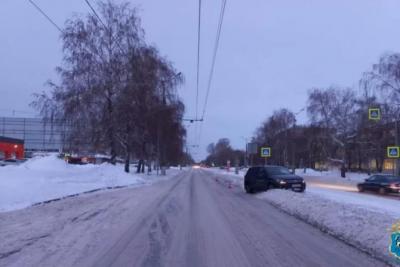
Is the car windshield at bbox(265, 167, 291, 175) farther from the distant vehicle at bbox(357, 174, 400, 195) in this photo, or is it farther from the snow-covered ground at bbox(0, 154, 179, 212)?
the snow-covered ground at bbox(0, 154, 179, 212)

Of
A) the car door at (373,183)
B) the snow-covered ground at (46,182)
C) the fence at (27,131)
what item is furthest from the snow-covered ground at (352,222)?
the fence at (27,131)

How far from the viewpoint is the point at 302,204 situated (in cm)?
1886

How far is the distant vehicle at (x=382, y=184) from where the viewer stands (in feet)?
106

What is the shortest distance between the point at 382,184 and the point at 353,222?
2204 centimetres

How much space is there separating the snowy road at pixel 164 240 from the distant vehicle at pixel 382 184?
58.8ft

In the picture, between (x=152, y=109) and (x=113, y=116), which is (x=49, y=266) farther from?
→ (x=152, y=109)

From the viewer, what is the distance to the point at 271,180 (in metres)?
30.0

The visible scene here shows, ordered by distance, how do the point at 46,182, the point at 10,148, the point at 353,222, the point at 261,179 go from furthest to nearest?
the point at 10,148, the point at 261,179, the point at 46,182, the point at 353,222

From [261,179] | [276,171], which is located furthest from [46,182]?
[276,171]

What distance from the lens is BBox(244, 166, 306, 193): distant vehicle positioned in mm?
28828

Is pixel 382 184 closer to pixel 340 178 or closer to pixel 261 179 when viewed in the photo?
pixel 261 179

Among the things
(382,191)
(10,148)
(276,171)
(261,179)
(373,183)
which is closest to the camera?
(261,179)

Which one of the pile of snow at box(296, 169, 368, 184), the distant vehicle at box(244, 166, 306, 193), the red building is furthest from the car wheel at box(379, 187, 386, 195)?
the red building

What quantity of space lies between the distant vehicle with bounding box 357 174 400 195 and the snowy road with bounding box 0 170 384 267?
17.9 meters
